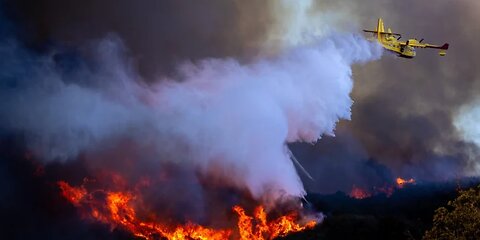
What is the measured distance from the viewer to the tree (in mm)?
28953

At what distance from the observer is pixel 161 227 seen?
250 ft

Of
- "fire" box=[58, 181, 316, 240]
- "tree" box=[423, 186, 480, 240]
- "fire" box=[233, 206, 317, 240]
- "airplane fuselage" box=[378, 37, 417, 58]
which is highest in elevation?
"airplane fuselage" box=[378, 37, 417, 58]

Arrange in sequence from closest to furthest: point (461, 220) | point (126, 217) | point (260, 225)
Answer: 1. point (461, 220)
2. point (126, 217)
3. point (260, 225)

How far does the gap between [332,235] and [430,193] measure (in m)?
51.9

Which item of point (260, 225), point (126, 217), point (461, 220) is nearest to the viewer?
point (461, 220)

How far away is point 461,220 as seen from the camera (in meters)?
29.5

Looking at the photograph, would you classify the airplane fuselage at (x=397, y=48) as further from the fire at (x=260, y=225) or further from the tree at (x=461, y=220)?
the tree at (x=461, y=220)

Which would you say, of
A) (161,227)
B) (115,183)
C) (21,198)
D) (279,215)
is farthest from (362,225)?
(21,198)

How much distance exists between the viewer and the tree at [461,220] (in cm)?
2895

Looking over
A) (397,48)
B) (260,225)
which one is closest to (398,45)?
(397,48)

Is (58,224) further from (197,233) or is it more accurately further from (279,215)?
(279,215)

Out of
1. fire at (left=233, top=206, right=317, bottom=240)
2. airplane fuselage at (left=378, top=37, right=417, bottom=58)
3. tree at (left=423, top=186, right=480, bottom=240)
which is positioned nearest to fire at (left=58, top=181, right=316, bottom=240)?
fire at (left=233, top=206, right=317, bottom=240)

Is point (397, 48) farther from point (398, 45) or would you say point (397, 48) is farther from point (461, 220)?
point (461, 220)

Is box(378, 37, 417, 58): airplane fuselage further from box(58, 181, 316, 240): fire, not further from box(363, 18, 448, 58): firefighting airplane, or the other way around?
box(58, 181, 316, 240): fire
